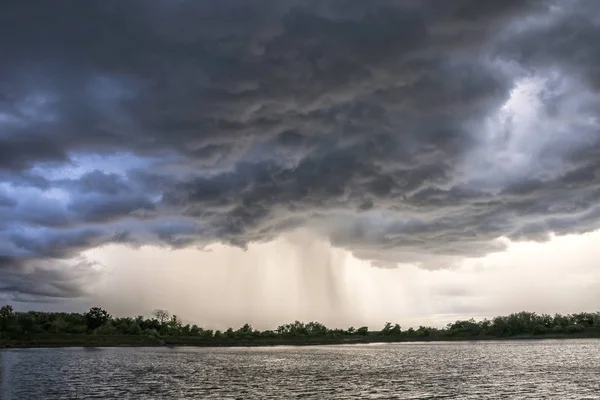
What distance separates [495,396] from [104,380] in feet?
232

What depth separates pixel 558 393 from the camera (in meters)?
74.4

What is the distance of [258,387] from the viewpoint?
8706 centimetres

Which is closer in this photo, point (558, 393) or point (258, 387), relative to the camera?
point (558, 393)

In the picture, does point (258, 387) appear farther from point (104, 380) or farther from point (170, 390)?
point (104, 380)

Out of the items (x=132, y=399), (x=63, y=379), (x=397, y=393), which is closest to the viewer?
(x=132, y=399)

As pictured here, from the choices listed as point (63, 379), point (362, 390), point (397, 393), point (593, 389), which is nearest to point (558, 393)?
point (593, 389)

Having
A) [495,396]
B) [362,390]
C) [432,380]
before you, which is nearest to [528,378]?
[432,380]

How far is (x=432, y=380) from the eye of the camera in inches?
3775

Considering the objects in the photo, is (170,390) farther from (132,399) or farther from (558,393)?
(558,393)

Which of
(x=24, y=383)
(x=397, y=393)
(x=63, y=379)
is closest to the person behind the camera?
(x=397, y=393)

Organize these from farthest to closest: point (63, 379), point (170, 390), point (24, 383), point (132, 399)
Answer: point (63, 379)
point (24, 383)
point (170, 390)
point (132, 399)

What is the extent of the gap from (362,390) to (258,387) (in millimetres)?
18064

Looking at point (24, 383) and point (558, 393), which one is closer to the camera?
point (558, 393)

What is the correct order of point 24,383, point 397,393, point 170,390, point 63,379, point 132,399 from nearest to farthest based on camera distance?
1. point 132,399
2. point 397,393
3. point 170,390
4. point 24,383
5. point 63,379
